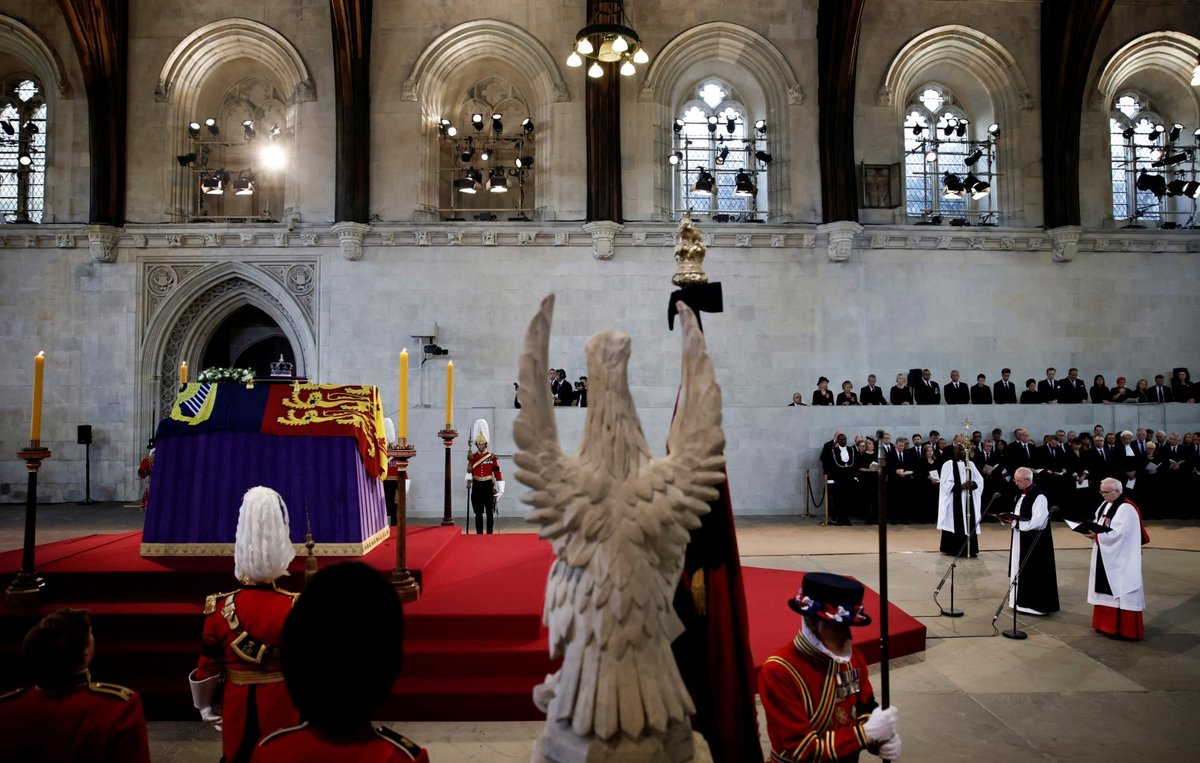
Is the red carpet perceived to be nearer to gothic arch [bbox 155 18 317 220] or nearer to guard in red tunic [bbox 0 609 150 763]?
guard in red tunic [bbox 0 609 150 763]

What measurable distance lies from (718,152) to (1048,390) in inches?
307

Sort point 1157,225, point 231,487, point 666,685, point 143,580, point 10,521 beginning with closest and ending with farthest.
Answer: point 666,685 < point 143,580 < point 231,487 < point 10,521 < point 1157,225

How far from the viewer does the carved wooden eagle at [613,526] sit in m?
1.68

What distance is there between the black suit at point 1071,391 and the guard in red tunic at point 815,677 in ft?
41.2

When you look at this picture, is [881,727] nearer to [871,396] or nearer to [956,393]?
[871,396]

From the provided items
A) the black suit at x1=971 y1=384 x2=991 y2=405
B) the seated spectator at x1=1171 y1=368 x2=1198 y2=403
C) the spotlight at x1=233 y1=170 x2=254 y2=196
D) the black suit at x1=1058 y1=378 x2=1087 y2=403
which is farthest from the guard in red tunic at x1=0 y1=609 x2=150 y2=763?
the seated spectator at x1=1171 y1=368 x2=1198 y2=403

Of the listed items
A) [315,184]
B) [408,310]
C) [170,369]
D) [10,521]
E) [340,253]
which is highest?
[315,184]

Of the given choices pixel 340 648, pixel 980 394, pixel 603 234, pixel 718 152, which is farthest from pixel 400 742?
pixel 718 152

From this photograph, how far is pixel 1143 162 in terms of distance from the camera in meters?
14.2

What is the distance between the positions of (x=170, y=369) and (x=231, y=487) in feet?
32.6

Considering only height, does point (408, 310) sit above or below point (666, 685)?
above

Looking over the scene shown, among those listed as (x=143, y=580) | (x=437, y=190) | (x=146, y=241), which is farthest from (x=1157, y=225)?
(x=146, y=241)

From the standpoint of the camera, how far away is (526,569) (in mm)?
5391

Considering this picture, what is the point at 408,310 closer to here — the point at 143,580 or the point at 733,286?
the point at 733,286
